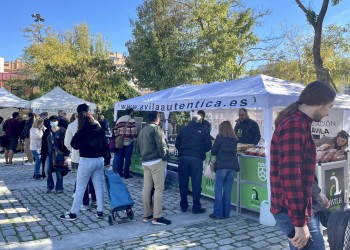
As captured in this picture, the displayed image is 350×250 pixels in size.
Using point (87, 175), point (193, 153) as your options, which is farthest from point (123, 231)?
point (193, 153)

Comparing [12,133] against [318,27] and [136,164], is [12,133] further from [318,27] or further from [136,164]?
[318,27]

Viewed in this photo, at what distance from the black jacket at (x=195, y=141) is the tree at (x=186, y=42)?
45.7 feet

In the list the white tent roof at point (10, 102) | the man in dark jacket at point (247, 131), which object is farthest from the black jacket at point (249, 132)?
the white tent roof at point (10, 102)

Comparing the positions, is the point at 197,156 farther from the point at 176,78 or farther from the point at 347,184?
the point at 176,78

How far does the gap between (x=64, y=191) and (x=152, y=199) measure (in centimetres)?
301

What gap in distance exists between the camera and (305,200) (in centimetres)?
201

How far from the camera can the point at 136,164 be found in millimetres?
9766

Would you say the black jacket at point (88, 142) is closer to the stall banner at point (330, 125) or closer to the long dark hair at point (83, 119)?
the long dark hair at point (83, 119)

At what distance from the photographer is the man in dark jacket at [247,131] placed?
8016 mm

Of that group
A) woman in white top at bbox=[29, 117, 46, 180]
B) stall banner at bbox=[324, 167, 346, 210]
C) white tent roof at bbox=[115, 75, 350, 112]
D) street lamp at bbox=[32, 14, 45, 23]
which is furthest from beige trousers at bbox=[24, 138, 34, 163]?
street lamp at bbox=[32, 14, 45, 23]

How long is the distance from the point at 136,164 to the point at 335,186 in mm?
5655

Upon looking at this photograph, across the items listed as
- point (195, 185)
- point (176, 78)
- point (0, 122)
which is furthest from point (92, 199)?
point (176, 78)

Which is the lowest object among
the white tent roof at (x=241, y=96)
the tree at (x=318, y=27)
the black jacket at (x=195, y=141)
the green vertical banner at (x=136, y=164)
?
the green vertical banner at (x=136, y=164)

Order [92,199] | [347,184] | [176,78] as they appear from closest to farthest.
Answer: [347,184] < [92,199] < [176,78]
